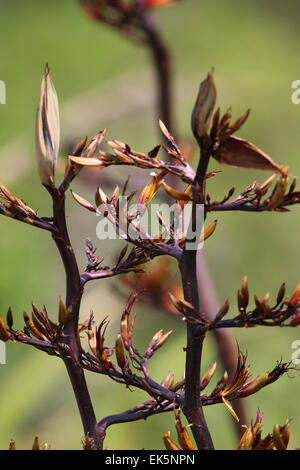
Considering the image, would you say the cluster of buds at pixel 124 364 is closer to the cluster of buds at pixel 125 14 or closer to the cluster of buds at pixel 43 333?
the cluster of buds at pixel 43 333

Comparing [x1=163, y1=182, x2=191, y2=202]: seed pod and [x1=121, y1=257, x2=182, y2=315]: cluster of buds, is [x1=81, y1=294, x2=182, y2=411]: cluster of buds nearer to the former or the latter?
[x1=163, y1=182, x2=191, y2=202]: seed pod

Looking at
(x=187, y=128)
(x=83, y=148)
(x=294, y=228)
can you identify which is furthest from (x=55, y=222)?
(x=187, y=128)

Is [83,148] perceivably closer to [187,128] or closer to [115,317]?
[115,317]

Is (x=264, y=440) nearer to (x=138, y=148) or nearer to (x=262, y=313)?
(x=262, y=313)

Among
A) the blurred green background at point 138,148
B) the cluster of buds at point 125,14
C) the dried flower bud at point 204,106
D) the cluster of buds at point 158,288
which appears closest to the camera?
the dried flower bud at point 204,106

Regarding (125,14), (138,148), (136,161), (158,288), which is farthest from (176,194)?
(138,148)

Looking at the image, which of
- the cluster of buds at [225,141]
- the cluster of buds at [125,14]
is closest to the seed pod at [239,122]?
the cluster of buds at [225,141]
